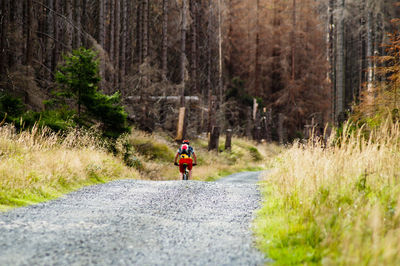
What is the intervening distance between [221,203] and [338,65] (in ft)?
56.1

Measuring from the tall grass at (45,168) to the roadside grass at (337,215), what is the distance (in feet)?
14.5

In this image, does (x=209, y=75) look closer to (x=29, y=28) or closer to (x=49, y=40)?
(x=49, y=40)

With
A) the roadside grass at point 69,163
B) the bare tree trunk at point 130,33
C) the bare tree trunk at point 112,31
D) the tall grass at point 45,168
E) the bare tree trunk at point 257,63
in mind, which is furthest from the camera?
the bare tree trunk at point 257,63

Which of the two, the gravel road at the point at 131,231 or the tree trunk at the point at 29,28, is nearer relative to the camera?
the gravel road at the point at 131,231

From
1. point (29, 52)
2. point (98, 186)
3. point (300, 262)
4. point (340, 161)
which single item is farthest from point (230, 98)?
point (300, 262)

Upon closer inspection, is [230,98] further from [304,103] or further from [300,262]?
[300,262]

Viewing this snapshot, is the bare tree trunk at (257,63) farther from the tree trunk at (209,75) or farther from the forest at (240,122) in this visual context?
the tree trunk at (209,75)

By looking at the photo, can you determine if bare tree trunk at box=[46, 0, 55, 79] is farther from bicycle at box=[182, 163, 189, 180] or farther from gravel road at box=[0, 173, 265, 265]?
gravel road at box=[0, 173, 265, 265]

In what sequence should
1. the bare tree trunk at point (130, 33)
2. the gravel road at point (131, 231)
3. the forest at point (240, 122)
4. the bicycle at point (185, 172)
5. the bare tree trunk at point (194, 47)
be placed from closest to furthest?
1. the gravel road at point (131, 231)
2. the forest at point (240, 122)
3. the bicycle at point (185, 172)
4. the bare tree trunk at point (194, 47)
5. the bare tree trunk at point (130, 33)

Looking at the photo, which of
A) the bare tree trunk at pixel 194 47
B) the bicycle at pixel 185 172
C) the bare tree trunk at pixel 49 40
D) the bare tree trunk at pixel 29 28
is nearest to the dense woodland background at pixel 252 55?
the bare tree trunk at pixel 194 47

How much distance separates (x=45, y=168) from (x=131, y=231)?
15.7 ft

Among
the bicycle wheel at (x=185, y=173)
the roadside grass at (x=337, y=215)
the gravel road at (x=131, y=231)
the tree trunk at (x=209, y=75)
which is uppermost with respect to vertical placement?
the tree trunk at (x=209, y=75)

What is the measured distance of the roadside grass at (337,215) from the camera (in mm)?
3879

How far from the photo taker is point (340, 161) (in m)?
6.70
